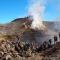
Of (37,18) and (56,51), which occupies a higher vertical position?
(37,18)

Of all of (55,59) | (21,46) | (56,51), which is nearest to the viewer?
(55,59)

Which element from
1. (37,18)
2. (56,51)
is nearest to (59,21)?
(37,18)

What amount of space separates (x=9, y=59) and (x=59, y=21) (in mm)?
91517

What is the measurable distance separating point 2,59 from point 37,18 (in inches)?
3021

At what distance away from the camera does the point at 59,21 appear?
121 meters

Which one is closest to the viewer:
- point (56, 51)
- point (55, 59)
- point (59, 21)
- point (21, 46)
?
point (55, 59)

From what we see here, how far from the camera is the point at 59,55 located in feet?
110

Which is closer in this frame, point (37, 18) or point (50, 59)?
point (50, 59)

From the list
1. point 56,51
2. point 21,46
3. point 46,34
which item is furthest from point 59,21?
point 56,51

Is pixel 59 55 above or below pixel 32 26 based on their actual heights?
below

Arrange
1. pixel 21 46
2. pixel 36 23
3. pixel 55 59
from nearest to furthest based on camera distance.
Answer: pixel 55 59, pixel 21 46, pixel 36 23

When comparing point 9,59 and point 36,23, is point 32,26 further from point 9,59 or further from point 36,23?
point 9,59

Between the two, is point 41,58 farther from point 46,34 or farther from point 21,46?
point 46,34

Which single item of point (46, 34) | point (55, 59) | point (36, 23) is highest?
point (36, 23)
